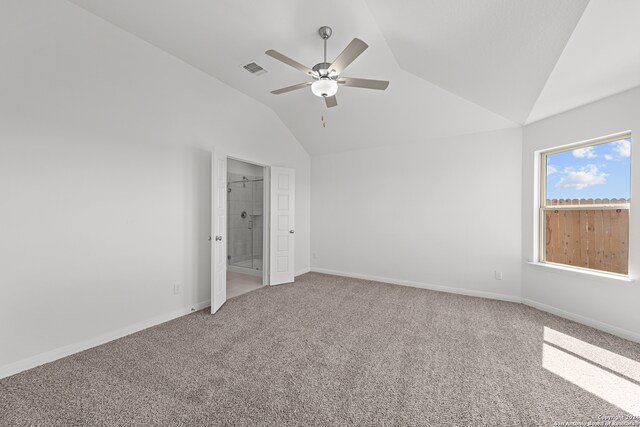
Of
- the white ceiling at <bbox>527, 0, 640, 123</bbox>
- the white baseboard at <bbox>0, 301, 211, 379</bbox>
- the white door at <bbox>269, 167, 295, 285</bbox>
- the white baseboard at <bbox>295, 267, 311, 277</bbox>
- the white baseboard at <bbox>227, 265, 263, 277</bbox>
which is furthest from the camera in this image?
the white baseboard at <bbox>227, 265, 263, 277</bbox>

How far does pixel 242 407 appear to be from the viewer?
68.1 inches

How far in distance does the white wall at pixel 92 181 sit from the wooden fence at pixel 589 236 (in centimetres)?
471

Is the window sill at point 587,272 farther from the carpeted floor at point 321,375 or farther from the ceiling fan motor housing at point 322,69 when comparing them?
the ceiling fan motor housing at point 322,69

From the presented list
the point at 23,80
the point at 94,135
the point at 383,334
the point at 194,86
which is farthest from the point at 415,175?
the point at 23,80

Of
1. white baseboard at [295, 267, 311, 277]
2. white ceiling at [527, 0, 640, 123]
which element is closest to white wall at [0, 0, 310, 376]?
white baseboard at [295, 267, 311, 277]

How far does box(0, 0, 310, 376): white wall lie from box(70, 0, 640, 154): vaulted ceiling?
17.9 inches

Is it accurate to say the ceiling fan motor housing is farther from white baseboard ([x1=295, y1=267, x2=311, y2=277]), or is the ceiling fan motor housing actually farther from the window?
white baseboard ([x1=295, y1=267, x2=311, y2=277])

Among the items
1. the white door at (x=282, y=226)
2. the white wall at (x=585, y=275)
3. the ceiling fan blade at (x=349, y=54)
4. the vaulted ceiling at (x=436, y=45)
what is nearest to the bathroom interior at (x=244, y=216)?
the white door at (x=282, y=226)

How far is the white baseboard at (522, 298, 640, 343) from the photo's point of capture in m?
2.65

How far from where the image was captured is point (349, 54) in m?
2.12

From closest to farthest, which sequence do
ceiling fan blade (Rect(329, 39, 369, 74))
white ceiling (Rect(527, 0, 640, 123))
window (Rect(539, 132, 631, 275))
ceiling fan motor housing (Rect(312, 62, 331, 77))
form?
white ceiling (Rect(527, 0, 640, 123)), ceiling fan blade (Rect(329, 39, 369, 74)), ceiling fan motor housing (Rect(312, 62, 331, 77)), window (Rect(539, 132, 631, 275))

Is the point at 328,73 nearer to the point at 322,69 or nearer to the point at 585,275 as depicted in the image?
the point at 322,69

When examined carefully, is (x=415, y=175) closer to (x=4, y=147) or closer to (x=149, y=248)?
(x=149, y=248)

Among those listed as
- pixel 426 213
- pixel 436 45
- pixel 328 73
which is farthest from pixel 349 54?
pixel 426 213
